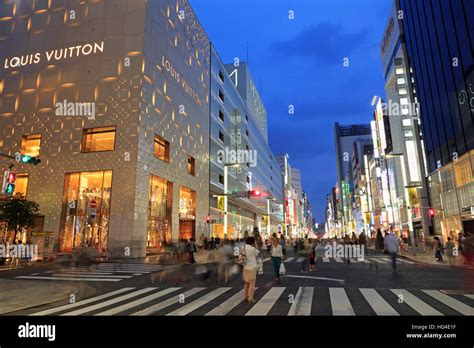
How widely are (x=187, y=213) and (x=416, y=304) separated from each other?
3048cm

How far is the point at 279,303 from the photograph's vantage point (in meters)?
8.39

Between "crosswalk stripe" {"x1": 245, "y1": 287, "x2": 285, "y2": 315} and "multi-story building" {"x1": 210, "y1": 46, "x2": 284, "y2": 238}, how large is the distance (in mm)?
19594

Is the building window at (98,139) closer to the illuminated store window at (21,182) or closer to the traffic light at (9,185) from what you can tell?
the illuminated store window at (21,182)

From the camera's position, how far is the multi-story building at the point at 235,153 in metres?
47.3

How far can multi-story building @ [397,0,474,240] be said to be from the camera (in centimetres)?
3088

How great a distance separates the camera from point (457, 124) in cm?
3353

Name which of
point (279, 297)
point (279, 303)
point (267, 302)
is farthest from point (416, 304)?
point (267, 302)

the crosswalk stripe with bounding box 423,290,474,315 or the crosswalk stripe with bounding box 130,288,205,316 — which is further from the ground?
the crosswalk stripe with bounding box 130,288,205,316

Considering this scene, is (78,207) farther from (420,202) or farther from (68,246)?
(420,202)

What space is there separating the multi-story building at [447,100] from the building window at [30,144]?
40877 mm

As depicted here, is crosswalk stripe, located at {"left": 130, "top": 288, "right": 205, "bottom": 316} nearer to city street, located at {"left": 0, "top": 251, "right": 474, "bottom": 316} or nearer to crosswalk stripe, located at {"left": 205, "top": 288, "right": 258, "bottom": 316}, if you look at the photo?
city street, located at {"left": 0, "top": 251, "right": 474, "bottom": 316}

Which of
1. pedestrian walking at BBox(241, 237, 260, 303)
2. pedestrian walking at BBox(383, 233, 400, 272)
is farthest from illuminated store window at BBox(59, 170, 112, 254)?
pedestrian walking at BBox(383, 233, 400, 272)

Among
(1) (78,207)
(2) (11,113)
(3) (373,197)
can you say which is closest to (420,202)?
(3) (373,197)
